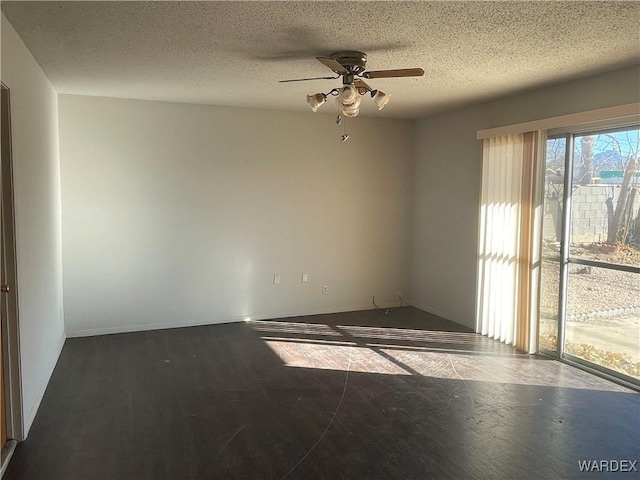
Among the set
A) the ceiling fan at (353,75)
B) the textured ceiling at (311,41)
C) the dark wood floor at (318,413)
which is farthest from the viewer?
the ceiling fan at (353,75)

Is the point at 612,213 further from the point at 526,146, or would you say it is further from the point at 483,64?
the point at 483,64

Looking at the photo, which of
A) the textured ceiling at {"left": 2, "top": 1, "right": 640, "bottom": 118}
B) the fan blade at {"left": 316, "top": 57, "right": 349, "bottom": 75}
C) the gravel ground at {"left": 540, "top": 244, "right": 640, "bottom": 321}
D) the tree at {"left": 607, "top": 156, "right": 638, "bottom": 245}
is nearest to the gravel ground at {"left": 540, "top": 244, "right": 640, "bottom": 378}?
the gravel ground at {"left": 540, "top": 244, "right": 640, "bottom": 321}

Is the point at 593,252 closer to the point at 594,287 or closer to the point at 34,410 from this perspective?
the point at 594,287

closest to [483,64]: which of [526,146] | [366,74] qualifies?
[366,74]

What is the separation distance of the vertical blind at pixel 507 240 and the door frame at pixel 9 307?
4.08 m

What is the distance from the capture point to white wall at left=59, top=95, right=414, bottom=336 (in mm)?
4867

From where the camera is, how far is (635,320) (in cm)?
369

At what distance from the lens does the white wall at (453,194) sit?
4621 millimetres

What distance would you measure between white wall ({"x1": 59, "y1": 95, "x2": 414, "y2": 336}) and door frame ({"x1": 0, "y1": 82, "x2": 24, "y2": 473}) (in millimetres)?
2174

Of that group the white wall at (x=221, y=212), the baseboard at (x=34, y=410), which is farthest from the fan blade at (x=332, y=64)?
the baseboard at (x=34, y=410)

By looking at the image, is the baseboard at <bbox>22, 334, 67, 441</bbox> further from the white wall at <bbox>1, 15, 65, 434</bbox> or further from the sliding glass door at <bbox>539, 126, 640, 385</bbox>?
the sliding glass door at <bbox>539, 126, 640, 385</bbox>

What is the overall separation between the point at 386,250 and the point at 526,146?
2342mm

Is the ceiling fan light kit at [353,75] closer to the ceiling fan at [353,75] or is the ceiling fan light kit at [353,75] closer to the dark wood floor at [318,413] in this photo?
the ceiling fan at [353,75]

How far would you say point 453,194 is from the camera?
222 inches
